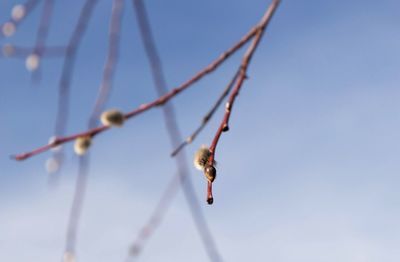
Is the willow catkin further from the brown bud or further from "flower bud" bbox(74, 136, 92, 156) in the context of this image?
"flower bud" bbox(74, 136, 92, 156)

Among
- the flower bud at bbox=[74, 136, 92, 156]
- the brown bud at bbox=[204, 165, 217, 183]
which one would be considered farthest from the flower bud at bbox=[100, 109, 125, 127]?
the brown bud at bbox=[204, 165, 217, 183]

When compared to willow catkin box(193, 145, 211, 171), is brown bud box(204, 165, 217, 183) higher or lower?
lower

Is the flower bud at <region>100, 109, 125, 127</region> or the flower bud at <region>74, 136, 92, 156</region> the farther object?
the flower bud at <region>100, 109, 125, 127</region>

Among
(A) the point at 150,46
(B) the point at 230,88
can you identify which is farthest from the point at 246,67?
(A) the point at 150,46

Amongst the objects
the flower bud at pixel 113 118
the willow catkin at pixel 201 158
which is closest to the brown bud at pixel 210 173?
the willow catkin at pixel 201 158

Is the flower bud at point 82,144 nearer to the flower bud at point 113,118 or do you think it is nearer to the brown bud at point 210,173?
the flower bud at point 113,118

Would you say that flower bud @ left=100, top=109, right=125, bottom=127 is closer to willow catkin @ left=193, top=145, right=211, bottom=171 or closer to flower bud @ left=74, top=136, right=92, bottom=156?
flower bud @ left=74, top=136, right=92, bottom=156

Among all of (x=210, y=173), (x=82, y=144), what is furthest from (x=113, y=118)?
(x=210, y=173)

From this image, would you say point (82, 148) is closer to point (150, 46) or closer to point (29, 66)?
point (150, 46)
